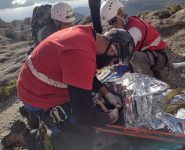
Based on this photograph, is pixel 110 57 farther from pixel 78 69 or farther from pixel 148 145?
pixel 148 145

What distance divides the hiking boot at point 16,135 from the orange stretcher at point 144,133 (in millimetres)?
1501

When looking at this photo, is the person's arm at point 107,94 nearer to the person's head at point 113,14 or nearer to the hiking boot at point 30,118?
the hiking boot at point 30,118

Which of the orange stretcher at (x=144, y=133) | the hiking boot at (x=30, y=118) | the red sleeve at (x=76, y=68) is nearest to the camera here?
the red sleeve at (x=76, y=68)

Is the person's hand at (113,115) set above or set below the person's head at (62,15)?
below

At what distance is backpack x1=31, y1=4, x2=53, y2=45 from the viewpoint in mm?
11461

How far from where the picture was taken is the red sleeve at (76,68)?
5.40 metres

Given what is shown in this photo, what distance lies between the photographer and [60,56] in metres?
5.57

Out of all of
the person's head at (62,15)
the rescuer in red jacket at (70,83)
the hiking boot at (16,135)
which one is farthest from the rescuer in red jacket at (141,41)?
the hiking boot at (16,135)

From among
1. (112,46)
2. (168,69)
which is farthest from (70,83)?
(168,69)

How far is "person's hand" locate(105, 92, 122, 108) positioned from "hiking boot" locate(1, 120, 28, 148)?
1.51 m

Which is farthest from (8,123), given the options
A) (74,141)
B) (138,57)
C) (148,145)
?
(148,145)

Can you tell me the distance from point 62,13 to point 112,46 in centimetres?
514

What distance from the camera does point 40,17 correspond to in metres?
11.7

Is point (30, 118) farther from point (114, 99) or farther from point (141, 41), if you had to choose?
point (141, 41)
